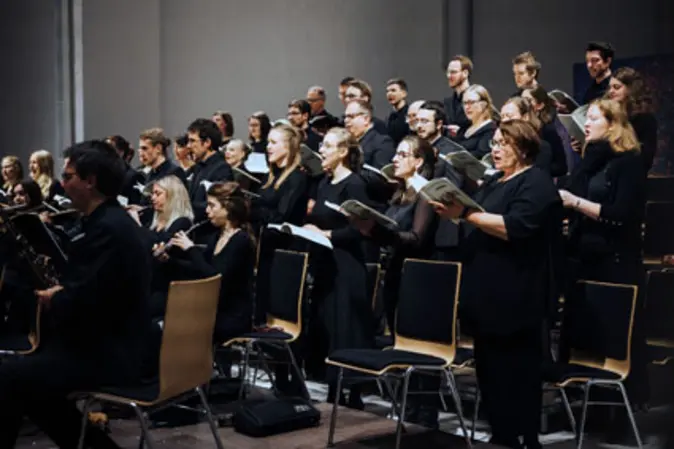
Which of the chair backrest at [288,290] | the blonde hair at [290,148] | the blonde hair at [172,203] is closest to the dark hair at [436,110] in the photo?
the blonde hair at [290,148]

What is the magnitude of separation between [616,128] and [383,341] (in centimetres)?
146

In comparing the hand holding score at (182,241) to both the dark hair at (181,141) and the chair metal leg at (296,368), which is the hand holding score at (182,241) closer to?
the chair metal leg at (296,368)

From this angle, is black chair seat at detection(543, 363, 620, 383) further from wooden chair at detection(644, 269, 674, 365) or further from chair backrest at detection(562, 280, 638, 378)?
wooden chair at detection(644, 269, 674, 365)

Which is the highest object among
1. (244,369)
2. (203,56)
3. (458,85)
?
(203,56)

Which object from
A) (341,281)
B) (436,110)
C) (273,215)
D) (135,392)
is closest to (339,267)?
(341,281)

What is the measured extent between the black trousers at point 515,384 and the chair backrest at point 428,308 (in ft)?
0.71

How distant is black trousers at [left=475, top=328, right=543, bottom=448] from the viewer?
3.98 metres

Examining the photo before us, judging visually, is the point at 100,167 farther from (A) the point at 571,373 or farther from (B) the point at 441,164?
(B) the point at 441,164

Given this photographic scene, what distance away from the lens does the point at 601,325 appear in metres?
4.12

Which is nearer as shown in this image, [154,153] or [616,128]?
[616,128]

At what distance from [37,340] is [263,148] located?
3.14 m

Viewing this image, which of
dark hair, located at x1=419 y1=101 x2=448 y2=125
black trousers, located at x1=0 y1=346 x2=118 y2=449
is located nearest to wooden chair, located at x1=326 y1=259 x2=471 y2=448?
black trousers, located at x1=0 y1=346 x2=118 y2=449

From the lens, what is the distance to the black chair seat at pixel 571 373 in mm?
4012

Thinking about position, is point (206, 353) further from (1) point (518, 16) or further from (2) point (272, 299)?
(1) point (518, 16)
